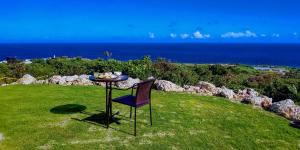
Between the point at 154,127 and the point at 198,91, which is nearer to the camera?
the point at 154,127

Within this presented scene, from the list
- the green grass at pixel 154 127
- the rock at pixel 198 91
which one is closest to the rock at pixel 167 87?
the rock at pixel 198 91

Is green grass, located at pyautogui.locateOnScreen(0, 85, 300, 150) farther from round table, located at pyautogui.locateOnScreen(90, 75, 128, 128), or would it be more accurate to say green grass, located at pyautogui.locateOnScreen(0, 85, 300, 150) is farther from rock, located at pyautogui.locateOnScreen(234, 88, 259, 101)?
rock, located at pyautogui.locateOnScreen(234, 88, 259, 101)

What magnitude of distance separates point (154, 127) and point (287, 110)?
Answer: 11.1 feet

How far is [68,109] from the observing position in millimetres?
6508

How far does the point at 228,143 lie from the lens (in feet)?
16.0

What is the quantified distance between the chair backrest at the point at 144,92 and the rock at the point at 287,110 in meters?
3.50

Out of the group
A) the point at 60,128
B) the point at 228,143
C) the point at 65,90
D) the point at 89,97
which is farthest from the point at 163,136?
the point at 65,90

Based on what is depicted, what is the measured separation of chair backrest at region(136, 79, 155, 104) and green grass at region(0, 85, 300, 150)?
60 cm

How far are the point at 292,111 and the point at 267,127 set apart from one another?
1.36m

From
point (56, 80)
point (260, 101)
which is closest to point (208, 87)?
point (260, 101)

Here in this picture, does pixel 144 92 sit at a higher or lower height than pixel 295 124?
higher

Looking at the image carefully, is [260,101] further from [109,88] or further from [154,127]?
[109,88]

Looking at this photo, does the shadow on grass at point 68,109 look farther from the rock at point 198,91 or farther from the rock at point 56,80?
the rock at point 198,91

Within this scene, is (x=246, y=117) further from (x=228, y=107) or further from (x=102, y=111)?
(x=102, y=111)
